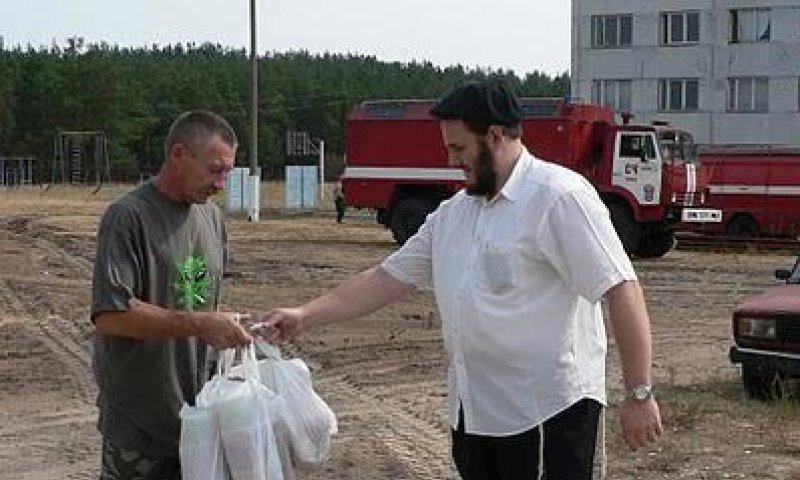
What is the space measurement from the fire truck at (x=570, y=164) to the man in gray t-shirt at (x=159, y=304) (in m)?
20.1

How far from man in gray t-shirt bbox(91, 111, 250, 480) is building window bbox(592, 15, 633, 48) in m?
61.5

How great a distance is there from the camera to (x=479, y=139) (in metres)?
3.84

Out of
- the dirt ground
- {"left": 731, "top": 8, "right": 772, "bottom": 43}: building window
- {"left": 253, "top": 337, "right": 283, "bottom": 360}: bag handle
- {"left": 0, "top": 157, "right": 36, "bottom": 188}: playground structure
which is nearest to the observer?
{"left": 253, "top": 337, "right": 283, "bottom": 360}: bag handle

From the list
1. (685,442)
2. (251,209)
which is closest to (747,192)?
(251,209)

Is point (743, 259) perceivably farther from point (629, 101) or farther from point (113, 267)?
point (629, 101)

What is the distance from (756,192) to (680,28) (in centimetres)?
3285

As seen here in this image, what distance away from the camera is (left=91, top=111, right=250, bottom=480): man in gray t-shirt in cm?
406

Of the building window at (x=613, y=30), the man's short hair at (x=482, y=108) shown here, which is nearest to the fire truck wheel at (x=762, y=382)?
the man's short hair at (x=482, y=108)

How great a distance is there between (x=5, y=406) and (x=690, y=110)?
5463 centimetres

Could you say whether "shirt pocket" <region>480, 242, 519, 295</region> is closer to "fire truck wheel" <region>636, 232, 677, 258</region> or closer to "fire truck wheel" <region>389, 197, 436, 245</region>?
"fire truck wheel" <region>389, 197, 436, 245</region>

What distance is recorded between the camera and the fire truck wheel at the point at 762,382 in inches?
403

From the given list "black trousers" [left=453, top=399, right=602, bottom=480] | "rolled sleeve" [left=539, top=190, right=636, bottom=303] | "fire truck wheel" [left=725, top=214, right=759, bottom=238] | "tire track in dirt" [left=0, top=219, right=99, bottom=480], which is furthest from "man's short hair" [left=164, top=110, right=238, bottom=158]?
"fire truck wheel" [left=725, top=214, right=759, bottom=238]

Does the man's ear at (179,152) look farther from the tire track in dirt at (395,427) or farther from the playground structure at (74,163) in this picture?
the playground structure at (74,163)

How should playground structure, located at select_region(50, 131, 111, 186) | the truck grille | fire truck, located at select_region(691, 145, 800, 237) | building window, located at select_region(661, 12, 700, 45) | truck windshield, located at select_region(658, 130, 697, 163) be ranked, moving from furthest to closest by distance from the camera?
playground structure, located at select_region(50, 131, 111, 186)
building window, located at select_region(661, 12, 700, 45)
fire truck, located at select_region(691, 145, 800, 237)
truck windshield, located at select_region(658, 130, 697, 163)
the truck grille
